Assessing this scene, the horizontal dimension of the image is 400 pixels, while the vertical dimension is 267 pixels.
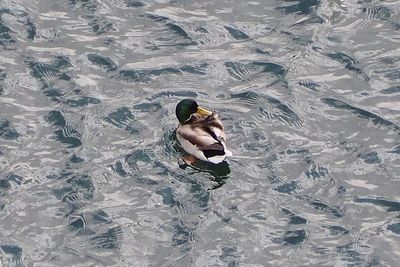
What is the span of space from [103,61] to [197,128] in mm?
A: 3294

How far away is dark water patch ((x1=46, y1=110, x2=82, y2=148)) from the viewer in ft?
91.8

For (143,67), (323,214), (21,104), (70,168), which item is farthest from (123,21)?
(323,214)

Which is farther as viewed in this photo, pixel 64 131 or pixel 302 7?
pixel 302 7

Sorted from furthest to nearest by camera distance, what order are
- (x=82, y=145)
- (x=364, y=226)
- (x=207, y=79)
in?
(x=207, y=79) < (x=82, y=145) < (x=364, y=226)

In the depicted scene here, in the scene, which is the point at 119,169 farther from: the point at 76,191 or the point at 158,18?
the point at 158,18

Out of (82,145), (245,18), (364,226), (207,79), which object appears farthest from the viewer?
(245,18)

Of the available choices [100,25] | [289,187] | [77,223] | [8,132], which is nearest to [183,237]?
[77,223]

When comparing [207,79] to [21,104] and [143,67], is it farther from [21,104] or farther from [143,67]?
[21,104]

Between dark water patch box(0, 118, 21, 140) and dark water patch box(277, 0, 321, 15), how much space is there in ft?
25.8

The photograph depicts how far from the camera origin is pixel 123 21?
32062 millimetres

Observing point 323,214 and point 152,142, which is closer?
point 323,214

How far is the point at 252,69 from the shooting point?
30.6 metres

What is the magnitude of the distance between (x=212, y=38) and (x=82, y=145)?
517 cm

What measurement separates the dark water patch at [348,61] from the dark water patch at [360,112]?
1.36 m
